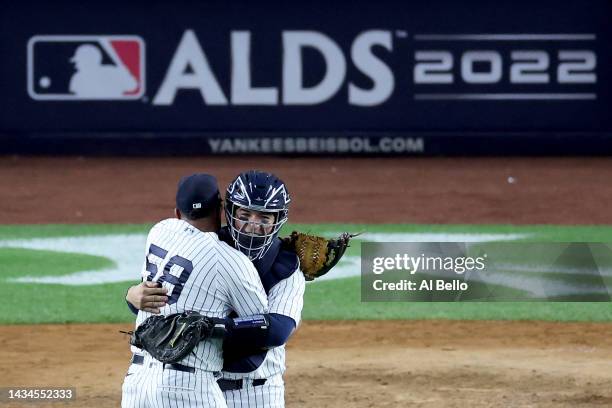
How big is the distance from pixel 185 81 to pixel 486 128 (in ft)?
15.0

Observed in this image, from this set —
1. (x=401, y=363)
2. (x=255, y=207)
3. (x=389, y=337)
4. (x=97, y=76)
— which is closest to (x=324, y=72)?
(x=97, y=76)

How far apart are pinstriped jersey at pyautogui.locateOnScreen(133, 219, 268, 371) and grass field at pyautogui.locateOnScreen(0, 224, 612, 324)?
6.07 m

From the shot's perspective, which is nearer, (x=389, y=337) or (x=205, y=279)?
(x=205, y=279)

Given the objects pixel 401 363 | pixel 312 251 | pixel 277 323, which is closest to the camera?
pixel 277 323

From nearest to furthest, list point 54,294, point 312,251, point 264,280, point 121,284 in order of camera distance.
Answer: point 264,280 → point 312,251 → point 54,294 → point 121,284

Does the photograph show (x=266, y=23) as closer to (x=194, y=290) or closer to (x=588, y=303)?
(x=588, y=303)

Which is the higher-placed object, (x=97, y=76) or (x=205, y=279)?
(x=97, y=76)

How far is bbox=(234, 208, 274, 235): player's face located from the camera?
16.1 feet

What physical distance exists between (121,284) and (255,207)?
24.8ft

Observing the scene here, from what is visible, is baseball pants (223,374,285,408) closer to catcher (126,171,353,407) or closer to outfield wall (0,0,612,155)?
catcher (126,171,353,407)

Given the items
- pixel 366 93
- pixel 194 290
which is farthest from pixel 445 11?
pixel 194 290

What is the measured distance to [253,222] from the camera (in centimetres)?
491

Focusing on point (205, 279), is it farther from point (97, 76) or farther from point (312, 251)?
point (97, 76)

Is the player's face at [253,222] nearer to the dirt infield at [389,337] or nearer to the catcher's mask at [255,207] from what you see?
the catcher's mask at [255,207]
